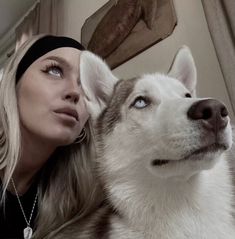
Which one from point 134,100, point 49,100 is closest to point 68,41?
point 49,100

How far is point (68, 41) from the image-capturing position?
1.36m

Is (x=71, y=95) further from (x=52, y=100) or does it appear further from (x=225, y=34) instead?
(x=225, y=34)

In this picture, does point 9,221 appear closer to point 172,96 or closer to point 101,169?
point 101,169

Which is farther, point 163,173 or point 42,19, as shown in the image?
point 42,19

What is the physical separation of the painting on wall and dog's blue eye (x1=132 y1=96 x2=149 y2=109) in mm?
946

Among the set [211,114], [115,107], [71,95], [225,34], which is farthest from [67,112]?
[225,34]

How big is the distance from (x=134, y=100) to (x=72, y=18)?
6.40 ft

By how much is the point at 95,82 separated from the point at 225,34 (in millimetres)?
575

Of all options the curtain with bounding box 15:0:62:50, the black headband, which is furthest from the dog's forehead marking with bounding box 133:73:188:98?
the curtain with bounding box 15:0:62:50

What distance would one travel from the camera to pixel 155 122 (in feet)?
2.81

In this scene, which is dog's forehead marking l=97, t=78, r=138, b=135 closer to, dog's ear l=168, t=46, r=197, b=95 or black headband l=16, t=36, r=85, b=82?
dog's ear l=168, t=46, r=197, b=95

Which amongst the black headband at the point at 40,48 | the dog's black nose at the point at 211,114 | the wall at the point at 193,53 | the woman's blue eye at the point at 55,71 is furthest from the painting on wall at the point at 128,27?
the dog's black nose at the point at 211,114

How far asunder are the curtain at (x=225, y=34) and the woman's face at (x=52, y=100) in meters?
0.55

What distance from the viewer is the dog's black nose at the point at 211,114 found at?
0.69 metres
